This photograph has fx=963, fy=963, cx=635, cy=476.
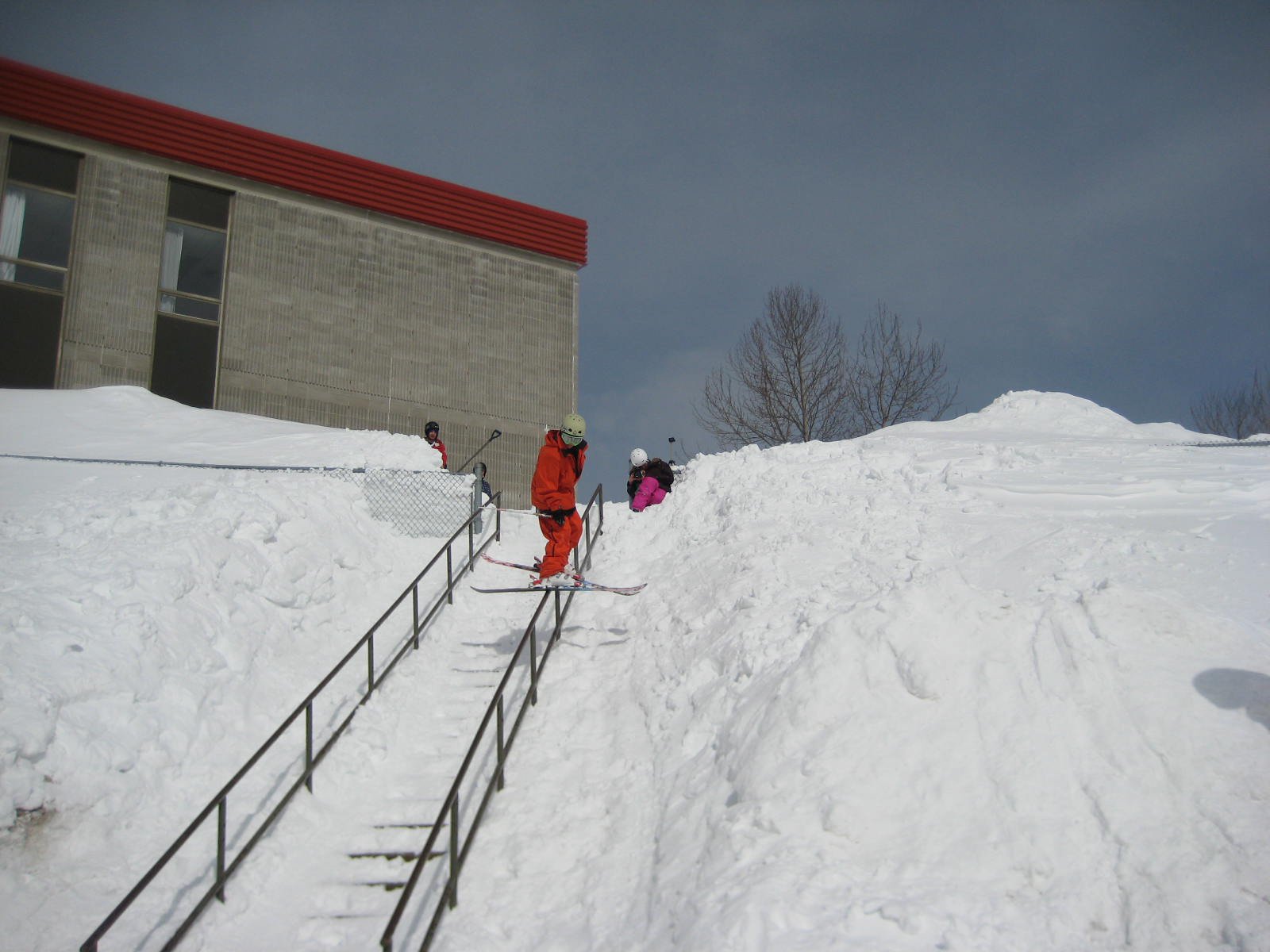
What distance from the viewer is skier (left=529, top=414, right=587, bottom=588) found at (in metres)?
9.55

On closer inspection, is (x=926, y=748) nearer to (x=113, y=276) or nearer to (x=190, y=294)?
(x=190, y=294)

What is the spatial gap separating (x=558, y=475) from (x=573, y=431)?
1.80ft

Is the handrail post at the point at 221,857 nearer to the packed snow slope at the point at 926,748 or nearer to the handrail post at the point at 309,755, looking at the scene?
the handrail post at the point at 309,755

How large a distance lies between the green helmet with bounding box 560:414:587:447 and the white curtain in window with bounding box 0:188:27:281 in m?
15.0

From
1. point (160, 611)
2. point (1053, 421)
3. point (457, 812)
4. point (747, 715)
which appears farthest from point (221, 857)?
point (1053, 421)

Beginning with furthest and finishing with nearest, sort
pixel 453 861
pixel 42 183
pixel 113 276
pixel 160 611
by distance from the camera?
pixel 113 276
pixel 42 183
pixel 160 611
pixel 453 861

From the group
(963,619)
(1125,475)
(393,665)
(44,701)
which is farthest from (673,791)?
(1125,475)

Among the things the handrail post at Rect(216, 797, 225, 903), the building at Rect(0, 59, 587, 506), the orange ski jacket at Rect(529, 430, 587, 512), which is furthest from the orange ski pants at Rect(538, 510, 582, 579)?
the building at Rect(0, 59, 587, 506)

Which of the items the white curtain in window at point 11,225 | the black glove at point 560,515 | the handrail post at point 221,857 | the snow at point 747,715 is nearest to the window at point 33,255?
the white curtain in window at point 11,225

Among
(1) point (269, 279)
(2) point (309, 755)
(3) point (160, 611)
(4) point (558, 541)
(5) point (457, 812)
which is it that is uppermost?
(1) point (269, 279)

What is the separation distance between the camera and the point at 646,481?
46.2 ft

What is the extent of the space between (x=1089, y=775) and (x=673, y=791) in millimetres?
2714

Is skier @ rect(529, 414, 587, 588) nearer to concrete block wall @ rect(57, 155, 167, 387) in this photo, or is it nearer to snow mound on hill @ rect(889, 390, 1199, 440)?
snow mound on hill @ rect(889, 390, 1199, 440)

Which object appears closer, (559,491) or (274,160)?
(559,491)
